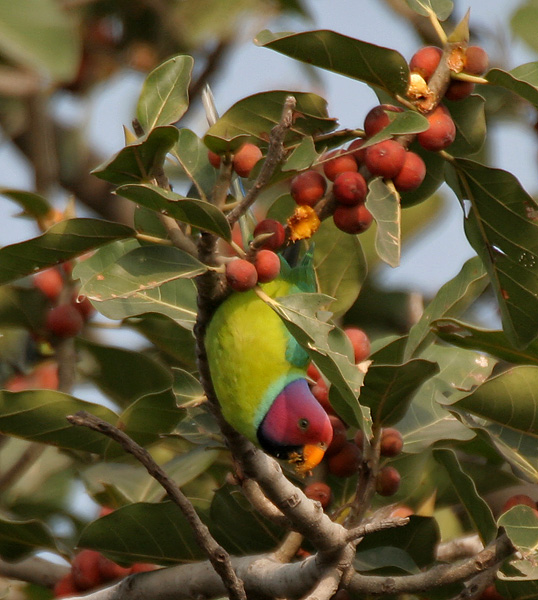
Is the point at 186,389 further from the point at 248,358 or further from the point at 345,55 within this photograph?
the point at 345,55

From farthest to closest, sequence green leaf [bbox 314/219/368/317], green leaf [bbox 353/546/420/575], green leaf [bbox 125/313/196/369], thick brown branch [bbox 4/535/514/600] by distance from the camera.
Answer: green leaf [bbox 125/313/196/369] → green leaf [bbox 314/219/368/317] → green leaf [bbox 353/546/420/575] → thick brown branch [bbox 4/535/514/600]

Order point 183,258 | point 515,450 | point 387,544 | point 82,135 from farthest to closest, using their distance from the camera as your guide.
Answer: point 82,135 < point 387,544 < point 515,450 < point 183,258

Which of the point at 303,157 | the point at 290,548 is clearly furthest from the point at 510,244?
the point at 290,548

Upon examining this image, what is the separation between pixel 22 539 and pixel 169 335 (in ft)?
2.09

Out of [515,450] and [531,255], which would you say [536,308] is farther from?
[515,450]

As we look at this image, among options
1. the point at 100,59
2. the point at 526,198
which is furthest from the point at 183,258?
the point at 100,59

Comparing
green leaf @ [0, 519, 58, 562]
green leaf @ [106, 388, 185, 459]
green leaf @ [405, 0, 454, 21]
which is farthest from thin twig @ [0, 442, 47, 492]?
green leaf @ [405, 0, 454, 21]

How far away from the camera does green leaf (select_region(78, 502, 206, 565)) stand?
6.47ft

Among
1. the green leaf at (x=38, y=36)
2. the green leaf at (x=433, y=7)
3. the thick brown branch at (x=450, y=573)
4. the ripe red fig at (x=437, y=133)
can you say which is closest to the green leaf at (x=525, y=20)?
the green leaf at (x=433, y=7)

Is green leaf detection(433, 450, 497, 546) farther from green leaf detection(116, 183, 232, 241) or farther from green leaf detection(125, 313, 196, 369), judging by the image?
green leaf detection(125, 313, 196, 369)

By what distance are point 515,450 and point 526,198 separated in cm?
51

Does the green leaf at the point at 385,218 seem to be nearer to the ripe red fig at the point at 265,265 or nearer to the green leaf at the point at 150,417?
the ripe red fig at the point at 265,265

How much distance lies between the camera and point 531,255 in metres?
1.71

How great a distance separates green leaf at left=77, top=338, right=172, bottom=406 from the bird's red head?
0.69 metres
